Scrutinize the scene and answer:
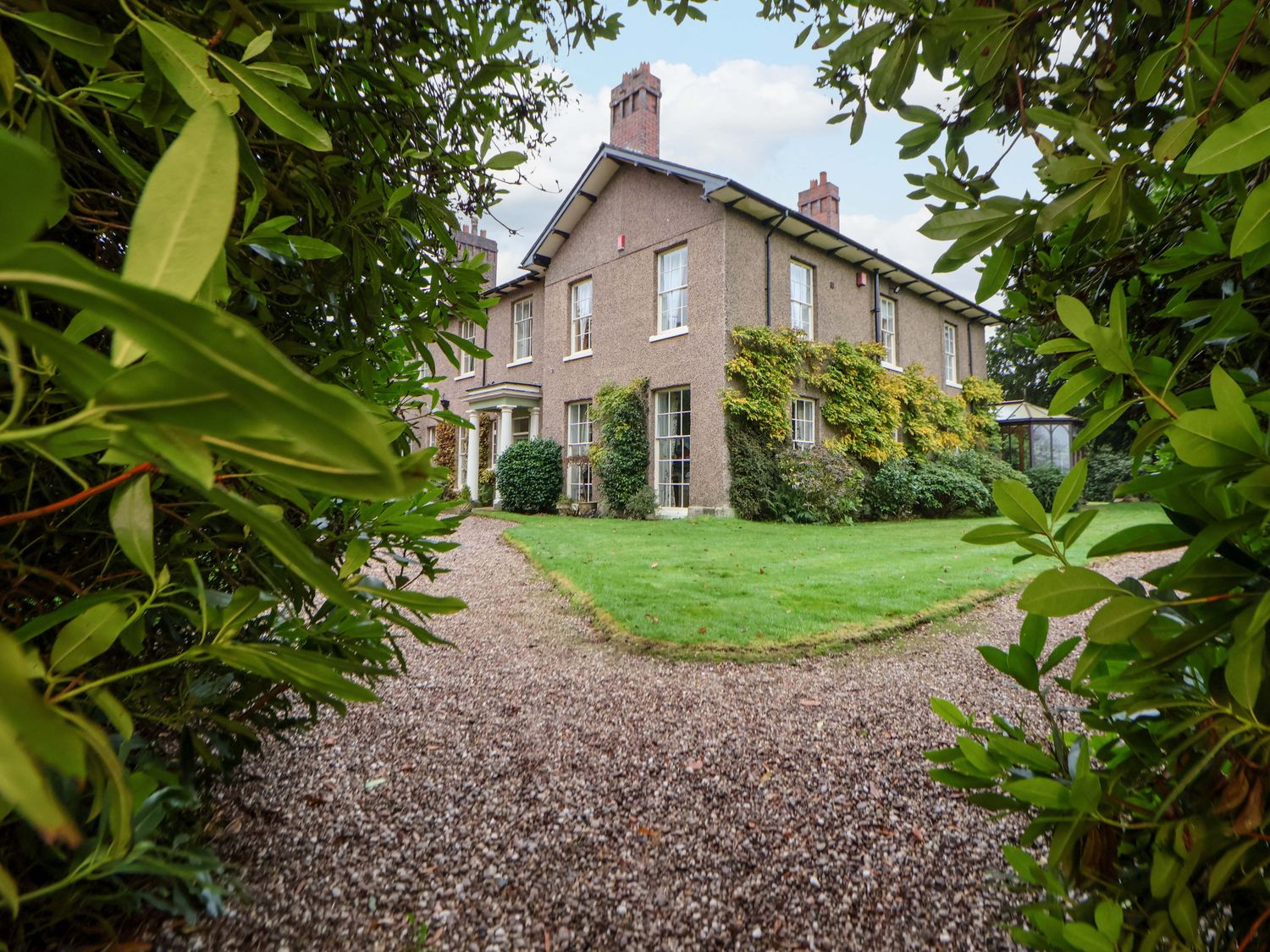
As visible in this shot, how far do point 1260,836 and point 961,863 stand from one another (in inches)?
55.0

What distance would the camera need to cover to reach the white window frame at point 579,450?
1450 centimetres

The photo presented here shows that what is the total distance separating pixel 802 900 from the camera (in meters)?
1.70

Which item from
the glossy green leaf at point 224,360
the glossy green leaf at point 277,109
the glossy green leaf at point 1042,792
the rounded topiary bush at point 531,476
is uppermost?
the rounded topiary bush at point 531,476

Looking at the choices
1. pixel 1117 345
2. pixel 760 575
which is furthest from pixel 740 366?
pixel 1117 345

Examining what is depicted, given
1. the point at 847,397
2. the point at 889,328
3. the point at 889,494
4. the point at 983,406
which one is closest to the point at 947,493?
the point at 889,494

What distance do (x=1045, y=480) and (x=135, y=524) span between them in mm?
20607

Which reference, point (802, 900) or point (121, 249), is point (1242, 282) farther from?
point (121, 249)

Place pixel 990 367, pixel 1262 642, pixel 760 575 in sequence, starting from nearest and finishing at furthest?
pixel 1262 642, pixel 760 575, pixel 990 367

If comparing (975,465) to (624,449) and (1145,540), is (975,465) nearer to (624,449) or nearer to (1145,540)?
(624,449)

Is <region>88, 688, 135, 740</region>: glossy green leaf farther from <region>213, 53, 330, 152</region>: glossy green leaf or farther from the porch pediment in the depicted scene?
the porch pediment

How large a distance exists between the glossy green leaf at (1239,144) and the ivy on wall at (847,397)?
11.6m

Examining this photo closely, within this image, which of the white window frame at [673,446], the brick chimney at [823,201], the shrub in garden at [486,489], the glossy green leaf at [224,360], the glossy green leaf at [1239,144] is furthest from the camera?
the brick chimney at [823,201]

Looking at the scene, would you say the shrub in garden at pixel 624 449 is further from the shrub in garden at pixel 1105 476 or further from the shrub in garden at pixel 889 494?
the shrub in garden at pixel 1105 476

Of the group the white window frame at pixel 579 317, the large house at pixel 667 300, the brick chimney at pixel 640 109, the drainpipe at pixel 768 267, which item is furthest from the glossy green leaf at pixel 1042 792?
the brick chimney at pixel 640 109
